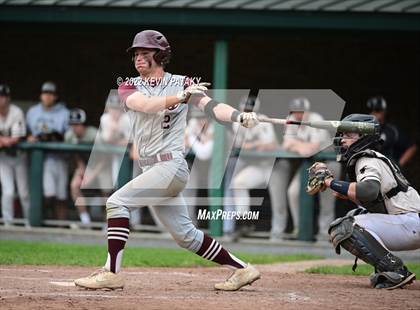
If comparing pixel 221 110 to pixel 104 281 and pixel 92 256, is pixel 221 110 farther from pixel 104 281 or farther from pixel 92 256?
pixel 92 256

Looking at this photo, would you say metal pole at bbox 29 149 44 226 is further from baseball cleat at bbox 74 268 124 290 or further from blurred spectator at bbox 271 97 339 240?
baseball cleat at bbox 74 268 124 290

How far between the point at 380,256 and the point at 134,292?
192cm

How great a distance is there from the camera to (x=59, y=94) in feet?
54.2

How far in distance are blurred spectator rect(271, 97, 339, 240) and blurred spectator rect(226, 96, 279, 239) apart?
0.44 feet

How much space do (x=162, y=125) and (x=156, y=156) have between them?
225mm

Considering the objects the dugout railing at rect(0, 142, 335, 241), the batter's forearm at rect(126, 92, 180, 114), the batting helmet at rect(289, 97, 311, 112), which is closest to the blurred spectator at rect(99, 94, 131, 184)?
the dugout railing at rect(0, 142, 335, 241)

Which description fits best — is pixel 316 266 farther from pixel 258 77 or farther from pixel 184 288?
pixel 258 77

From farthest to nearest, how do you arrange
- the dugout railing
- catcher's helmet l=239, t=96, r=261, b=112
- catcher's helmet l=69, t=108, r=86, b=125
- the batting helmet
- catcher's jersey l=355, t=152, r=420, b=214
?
catcher's helmet l=69, t=108, r=86, b=125 < catcher's helmet l=239, t=96, r=261, b=112 < the dugout railing < the batting helmet < catcher's jersey l=355, t=152, r=420, b=214

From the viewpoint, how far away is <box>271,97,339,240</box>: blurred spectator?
1217 cm

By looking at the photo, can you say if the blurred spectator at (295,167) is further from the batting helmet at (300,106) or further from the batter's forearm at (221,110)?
the batter's forearm at (221,110)

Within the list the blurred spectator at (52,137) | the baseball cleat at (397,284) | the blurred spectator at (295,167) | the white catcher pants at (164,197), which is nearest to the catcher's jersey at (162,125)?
the white catcher pants at (164,197)

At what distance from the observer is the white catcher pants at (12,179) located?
1295 cm

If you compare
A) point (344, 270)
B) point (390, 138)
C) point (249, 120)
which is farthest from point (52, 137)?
point (249, 120)

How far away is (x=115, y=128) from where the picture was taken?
12.9 metres
